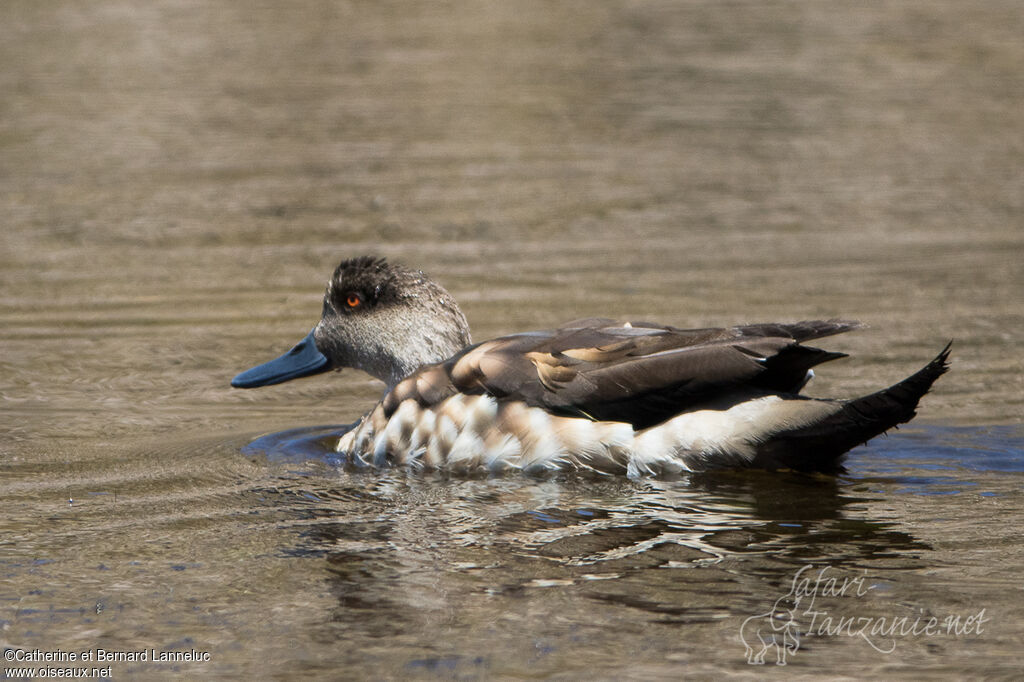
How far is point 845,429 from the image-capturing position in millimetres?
6406

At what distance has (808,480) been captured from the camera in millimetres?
6797

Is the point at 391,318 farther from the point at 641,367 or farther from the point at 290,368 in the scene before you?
the point at 641,367

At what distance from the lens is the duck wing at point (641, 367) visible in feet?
21.2

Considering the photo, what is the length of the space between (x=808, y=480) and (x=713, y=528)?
3.06 ft

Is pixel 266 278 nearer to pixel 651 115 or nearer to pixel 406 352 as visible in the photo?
pixel 406 352

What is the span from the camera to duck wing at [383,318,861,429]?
6.46 meters

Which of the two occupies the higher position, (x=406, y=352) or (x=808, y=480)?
(x=406, y=352)

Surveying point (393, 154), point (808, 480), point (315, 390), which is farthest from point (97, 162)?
point (808, 480)

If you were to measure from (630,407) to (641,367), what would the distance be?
0.64 ft

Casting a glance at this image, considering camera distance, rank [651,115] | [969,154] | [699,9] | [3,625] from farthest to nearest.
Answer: [699,9], [651,115], [969,154], [3,625]

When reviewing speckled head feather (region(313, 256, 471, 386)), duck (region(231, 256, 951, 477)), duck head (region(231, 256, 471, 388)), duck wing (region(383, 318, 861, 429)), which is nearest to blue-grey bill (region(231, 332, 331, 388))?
duck head (region(231, 256, 471, 388))

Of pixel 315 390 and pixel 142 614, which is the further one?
Answer: pixel 315 390

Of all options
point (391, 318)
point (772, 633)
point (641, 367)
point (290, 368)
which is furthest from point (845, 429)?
point (290, 368)

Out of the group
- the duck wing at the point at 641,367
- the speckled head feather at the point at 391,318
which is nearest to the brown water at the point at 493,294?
the duck wing at the point at 641,367
